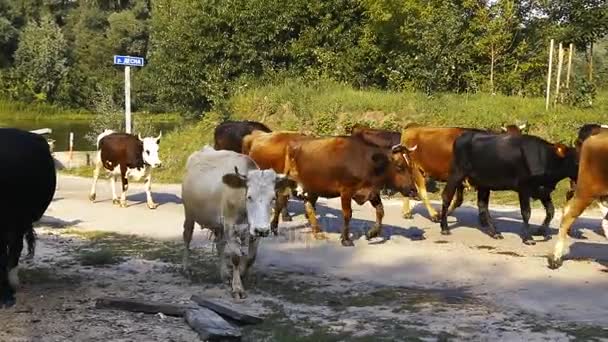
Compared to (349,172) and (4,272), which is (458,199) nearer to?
(349,172)

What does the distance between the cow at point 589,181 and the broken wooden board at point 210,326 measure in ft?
17.1

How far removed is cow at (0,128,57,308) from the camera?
8.58 m

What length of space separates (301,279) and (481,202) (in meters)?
5.19

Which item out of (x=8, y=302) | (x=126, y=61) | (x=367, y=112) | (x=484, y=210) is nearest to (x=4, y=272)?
(x=8, y=302)

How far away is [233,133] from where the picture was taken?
17156 mm

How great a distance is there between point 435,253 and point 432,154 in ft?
11.8

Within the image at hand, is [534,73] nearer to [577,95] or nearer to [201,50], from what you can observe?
[577,95]

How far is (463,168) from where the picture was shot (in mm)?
13664

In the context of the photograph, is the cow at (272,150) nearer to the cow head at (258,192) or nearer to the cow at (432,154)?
the cow at (432,154)

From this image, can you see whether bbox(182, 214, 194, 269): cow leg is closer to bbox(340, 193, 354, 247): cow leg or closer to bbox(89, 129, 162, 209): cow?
bbox(340, 193, 354, 247): cow leg

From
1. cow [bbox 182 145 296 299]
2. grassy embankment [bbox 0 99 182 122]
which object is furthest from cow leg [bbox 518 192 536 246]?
grassy embankment [bbox 0 99 182 122]

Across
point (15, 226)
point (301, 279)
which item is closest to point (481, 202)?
point (301, 279)

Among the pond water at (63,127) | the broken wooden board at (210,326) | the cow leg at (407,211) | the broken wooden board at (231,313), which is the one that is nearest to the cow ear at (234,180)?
the broken wooden board at (231,313)

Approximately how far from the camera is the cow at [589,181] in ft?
34.3
